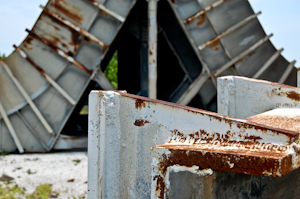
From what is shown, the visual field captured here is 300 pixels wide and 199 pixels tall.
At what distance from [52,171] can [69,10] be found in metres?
3.13

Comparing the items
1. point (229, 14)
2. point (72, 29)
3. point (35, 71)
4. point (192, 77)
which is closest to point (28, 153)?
point (35, 71)

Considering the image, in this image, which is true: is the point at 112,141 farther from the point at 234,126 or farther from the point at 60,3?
the point at 60,3

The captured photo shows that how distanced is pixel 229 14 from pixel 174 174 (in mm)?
6022

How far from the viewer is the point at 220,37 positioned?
6891 mm

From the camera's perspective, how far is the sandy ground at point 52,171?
4.81 meters

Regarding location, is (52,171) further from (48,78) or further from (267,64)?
(267,64)

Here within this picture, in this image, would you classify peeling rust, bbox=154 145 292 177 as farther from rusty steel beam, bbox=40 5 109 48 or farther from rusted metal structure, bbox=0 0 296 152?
rusty steel beam, bbox=40 5 109 48

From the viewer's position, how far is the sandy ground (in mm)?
4813

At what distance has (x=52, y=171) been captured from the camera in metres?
5.54

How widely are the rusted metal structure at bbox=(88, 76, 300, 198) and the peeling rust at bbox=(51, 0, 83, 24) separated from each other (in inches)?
184

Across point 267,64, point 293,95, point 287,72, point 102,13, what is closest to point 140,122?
point 293,95

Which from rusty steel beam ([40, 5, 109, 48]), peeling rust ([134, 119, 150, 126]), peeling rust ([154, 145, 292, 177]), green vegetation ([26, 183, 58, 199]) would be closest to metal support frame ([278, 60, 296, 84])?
rusty steel beam ([40, 5, 109, 48])

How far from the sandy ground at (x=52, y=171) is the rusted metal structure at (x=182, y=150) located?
7.96 ft

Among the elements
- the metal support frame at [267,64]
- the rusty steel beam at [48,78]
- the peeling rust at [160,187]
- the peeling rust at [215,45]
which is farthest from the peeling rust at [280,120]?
the rusty steel beam at [48,78]
